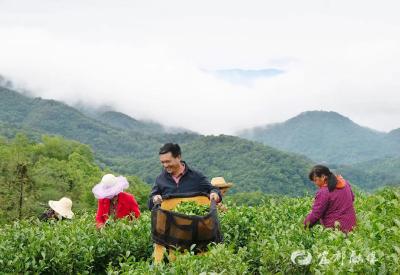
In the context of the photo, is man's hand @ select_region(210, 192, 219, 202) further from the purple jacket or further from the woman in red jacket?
→ the woman in red jacket

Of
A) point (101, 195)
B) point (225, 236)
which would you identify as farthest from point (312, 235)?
point (101, 195)

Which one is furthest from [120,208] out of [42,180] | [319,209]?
[42,180]

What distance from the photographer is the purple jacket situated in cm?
689

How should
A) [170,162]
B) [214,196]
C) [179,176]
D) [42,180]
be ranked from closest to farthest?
[214,196], [170,162], [179,176], [42,180]

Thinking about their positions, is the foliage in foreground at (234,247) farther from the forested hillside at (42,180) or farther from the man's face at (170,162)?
the forested hillside at (42,180)

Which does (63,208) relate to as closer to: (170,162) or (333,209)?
(170,162)

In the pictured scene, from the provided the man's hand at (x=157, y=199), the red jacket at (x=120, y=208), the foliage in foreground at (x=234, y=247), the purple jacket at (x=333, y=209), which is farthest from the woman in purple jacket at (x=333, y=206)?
the red jacket at (x=120, y=208)

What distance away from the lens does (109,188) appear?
7.36 m

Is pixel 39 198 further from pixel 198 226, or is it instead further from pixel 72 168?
pixel 198 226

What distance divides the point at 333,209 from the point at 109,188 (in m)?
3.03

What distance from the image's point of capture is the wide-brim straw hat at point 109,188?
7.32 meters

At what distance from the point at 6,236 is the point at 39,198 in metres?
39.3

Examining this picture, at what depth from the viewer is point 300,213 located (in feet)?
30.0

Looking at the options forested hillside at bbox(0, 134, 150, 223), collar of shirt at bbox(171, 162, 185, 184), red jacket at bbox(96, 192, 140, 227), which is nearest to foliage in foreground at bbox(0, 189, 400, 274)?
red jacket at bbox(96, 192, 140, 227)
